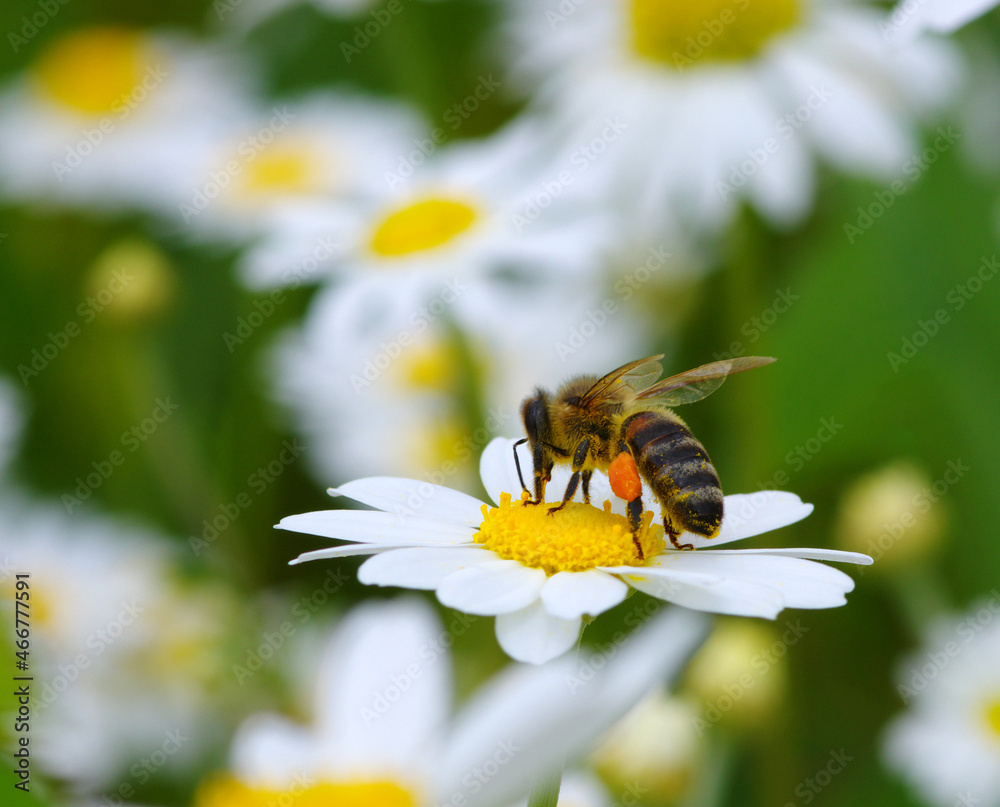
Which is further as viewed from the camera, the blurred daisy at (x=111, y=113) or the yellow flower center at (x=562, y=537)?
the blurred daisy at (x=111, y=113)

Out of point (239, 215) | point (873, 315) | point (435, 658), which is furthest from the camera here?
point (239, 215)

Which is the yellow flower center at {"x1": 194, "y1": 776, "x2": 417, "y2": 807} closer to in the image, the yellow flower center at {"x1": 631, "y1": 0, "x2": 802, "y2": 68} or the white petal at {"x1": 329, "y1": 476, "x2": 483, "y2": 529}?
the white petal at {"x1": 329, "y1": 476, "x2": 483, "y2": 529}

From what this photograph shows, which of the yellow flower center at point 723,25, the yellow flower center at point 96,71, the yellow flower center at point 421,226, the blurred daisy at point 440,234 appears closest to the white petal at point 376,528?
the blurred daisy at point 440,234

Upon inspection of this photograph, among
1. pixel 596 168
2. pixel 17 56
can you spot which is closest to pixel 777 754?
pixel 596 168

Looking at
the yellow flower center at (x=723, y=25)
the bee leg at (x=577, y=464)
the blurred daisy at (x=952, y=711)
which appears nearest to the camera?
the bee leg at (x=577, y=464)

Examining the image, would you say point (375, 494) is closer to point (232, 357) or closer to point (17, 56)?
point (232, 357)

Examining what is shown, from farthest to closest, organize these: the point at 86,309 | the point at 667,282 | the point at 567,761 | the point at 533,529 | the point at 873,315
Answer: the point at 86,309 < the point at 667,282 < the point at 873,315 < the point at 533,529 < the point at 567,761

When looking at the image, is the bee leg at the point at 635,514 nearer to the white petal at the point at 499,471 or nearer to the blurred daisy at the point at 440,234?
the white petal at the point at 499,471
